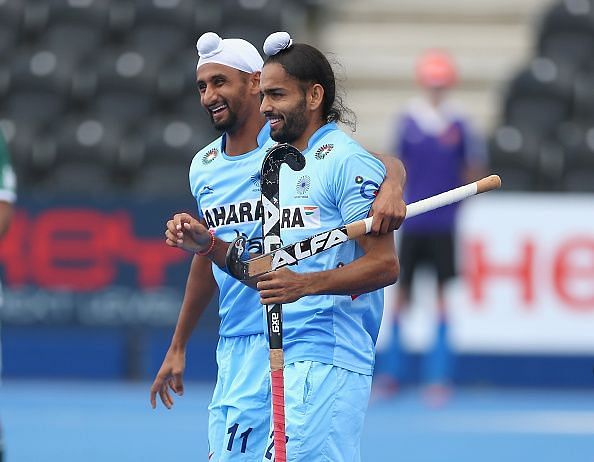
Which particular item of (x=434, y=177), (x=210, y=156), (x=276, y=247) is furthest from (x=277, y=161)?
(x=434, y=177)

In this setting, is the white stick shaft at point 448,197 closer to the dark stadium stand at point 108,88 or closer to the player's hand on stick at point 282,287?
the player's hand on stick at point 282,287

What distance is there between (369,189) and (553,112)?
8.97m

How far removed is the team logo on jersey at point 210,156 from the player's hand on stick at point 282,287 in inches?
43.3

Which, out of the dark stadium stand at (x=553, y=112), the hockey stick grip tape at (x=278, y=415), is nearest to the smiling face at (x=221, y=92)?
the hockey stick grip tape at (x=278, y=415)

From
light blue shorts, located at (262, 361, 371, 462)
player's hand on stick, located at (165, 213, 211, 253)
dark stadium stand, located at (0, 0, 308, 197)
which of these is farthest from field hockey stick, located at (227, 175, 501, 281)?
dark stadium stand, located at (0, 0, 308, 197)

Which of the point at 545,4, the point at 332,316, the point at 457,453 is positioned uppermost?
the point at 545,4

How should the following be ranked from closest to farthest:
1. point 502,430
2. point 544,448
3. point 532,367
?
point 544,448 → point 502,430 → point 532,367

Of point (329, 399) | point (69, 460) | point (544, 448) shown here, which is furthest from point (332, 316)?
point (544, 448)

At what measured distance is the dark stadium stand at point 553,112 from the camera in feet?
40.1

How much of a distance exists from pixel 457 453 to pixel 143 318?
374 cm

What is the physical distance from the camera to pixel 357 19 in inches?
611

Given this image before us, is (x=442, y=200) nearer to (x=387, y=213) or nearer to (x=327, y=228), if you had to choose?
(x=387, y=213)

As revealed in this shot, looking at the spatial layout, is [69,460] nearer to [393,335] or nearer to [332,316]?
[393,335]

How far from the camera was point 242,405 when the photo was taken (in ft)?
16.4
